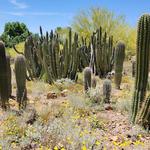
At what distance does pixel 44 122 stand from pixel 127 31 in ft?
89.6

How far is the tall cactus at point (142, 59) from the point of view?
8.12m

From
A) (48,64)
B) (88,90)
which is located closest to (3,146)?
(88,90)

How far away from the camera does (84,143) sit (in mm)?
6402

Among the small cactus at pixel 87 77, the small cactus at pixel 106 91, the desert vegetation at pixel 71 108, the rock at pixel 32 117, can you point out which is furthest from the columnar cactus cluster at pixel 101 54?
the rock at pixel 32 117

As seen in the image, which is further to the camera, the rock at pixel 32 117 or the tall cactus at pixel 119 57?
the tall cactus at pixel 119 57

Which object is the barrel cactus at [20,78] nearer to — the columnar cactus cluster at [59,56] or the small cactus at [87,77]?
the small cactus at [87,77]

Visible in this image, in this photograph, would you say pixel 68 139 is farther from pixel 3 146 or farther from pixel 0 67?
pixel 0 67

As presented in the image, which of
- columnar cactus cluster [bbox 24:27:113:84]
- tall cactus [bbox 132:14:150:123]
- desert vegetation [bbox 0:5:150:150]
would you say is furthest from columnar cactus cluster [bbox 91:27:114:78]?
tall cactus [bbox 132:14:150:123]

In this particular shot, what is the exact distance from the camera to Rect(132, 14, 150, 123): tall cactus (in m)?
8.12

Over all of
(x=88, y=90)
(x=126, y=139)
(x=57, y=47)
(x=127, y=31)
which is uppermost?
(x=127, y=31)

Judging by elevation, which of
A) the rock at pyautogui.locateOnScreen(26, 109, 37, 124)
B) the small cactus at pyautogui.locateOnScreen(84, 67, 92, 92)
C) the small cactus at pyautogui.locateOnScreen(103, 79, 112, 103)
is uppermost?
the small cactus at pyautogui.locateOnScreen(84, 67, 92, 92)

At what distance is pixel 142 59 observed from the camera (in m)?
8.17

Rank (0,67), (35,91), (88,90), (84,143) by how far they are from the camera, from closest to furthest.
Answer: (84,143) < (0,67) < (88,90) < (35,91)

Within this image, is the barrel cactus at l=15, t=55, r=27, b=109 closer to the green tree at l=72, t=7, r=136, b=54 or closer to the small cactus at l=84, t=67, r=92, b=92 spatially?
the small cactus at l=84, t=67, r=92, b=92
